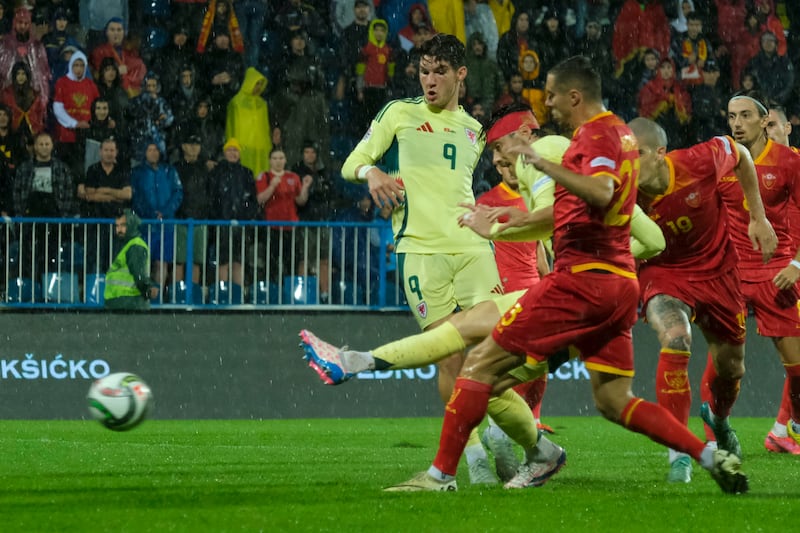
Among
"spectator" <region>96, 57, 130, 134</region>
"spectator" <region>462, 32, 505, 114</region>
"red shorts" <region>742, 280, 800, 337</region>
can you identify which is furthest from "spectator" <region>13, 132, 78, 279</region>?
"red shorts" <region>742, 280, 800, 337</region>

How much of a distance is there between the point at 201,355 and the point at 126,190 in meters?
1.84

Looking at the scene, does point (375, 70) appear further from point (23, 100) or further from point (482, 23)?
point (23, 100)

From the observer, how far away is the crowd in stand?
14969mm

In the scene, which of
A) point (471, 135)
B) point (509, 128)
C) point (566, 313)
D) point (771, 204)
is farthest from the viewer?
point (771, 204)

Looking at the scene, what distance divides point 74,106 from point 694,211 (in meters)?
8.50

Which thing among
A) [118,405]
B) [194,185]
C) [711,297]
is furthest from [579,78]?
[194,185]

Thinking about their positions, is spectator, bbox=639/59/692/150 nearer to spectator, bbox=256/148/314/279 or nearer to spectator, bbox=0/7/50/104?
spectator, bbox=256/148/314/279

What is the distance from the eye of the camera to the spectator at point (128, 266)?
13969 mm

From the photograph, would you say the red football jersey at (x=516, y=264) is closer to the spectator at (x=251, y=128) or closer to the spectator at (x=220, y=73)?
the spectator at (x=251, y=128)

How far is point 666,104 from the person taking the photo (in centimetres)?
1770

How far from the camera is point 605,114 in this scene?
Result: 22.6 ft

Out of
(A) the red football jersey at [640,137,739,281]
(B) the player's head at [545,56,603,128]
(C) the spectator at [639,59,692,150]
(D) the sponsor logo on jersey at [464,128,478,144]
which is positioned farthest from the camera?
(C) the spectator at [639,59,692,150]

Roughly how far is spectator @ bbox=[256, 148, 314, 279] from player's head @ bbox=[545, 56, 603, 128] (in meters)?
7.98

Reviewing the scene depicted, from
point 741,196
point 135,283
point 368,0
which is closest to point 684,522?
point 741,196
